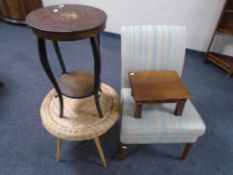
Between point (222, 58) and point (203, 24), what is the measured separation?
459mm

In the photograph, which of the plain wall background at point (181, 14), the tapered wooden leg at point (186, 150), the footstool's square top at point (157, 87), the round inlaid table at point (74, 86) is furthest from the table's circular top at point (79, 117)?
the plain wall background at point (181, 14)

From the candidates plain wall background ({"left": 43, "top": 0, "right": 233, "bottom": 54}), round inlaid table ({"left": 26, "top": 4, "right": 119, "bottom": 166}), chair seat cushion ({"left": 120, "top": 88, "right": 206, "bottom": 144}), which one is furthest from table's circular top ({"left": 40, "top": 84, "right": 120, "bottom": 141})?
plain wall background ({"left": 43, "top": 0, "right": 233, "bottom": 54})

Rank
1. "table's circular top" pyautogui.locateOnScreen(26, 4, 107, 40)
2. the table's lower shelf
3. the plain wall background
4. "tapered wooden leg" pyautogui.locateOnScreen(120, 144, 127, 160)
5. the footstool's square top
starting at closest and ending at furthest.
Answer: "table's circular top" pyautogui.locateOnScreen(26, 4, 107, 40) < the footstool's square top < the table's lower shelf < "tapered wooden leg" pyautogui.locateOnScreen(120, 144, 127, 160) < the plain wall background

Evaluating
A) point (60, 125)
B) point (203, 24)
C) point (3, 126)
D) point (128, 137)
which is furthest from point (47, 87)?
point (203, 24)

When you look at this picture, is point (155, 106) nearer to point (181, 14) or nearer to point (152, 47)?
point (152, 47)

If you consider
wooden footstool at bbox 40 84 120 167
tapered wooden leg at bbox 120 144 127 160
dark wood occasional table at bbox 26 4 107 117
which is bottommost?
tapered wooden leg at bbox 120 144 127 160

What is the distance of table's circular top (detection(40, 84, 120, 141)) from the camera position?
109 centimetres

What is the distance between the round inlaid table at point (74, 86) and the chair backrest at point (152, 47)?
0.23 meters

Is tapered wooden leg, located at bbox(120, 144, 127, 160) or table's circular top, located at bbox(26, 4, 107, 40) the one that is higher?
table's circular top, located at bbox(26, 4, 107, 40)

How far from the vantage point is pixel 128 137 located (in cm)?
111

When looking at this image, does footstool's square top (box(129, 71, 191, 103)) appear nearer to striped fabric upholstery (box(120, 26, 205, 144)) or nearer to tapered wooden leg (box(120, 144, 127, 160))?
striped fabric upholstery (box(120, 26, 205, 144))

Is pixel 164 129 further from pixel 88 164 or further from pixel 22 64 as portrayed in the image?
pixel 22 64

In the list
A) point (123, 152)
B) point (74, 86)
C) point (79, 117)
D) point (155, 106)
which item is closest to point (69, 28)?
point (74, 86)

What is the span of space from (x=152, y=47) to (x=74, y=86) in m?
0.54
